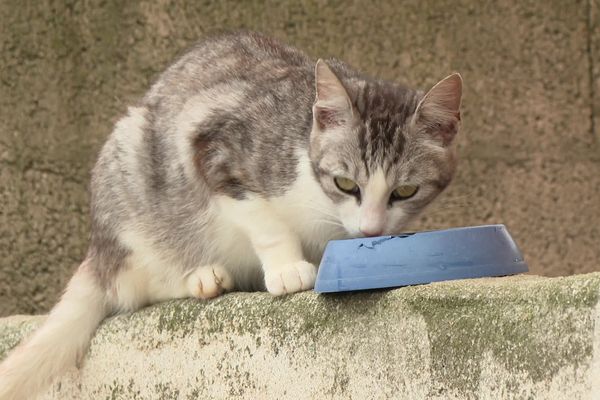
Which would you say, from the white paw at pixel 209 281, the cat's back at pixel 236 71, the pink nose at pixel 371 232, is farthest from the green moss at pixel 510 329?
the cat's back at pixel 236 71

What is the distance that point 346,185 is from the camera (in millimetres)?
2588

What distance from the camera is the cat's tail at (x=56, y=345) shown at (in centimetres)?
277

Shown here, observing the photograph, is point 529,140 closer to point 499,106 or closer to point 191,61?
point 499,106

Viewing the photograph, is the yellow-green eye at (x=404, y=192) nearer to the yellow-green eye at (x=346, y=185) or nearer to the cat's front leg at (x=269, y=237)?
the yellow-green eye at (x=346, y=185)

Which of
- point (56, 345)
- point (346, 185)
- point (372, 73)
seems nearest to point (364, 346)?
point (346, 185)

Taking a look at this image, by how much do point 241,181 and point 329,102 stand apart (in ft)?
1.09

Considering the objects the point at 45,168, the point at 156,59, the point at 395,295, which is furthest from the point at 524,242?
the point at 395,295

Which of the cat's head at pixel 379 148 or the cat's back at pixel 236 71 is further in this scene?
the cat's back at pixel 236 71

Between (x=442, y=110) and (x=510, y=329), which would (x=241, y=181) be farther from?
(x=510, y=329)

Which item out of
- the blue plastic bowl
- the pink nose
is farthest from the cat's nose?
the blue plastic bowl

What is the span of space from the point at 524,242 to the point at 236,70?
166 centimetres

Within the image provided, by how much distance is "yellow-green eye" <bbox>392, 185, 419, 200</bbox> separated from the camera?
259 cm

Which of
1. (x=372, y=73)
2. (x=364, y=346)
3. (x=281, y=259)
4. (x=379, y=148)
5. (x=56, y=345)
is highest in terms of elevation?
(x=379, y=148)

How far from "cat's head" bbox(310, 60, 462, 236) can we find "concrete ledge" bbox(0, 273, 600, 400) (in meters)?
0.32
